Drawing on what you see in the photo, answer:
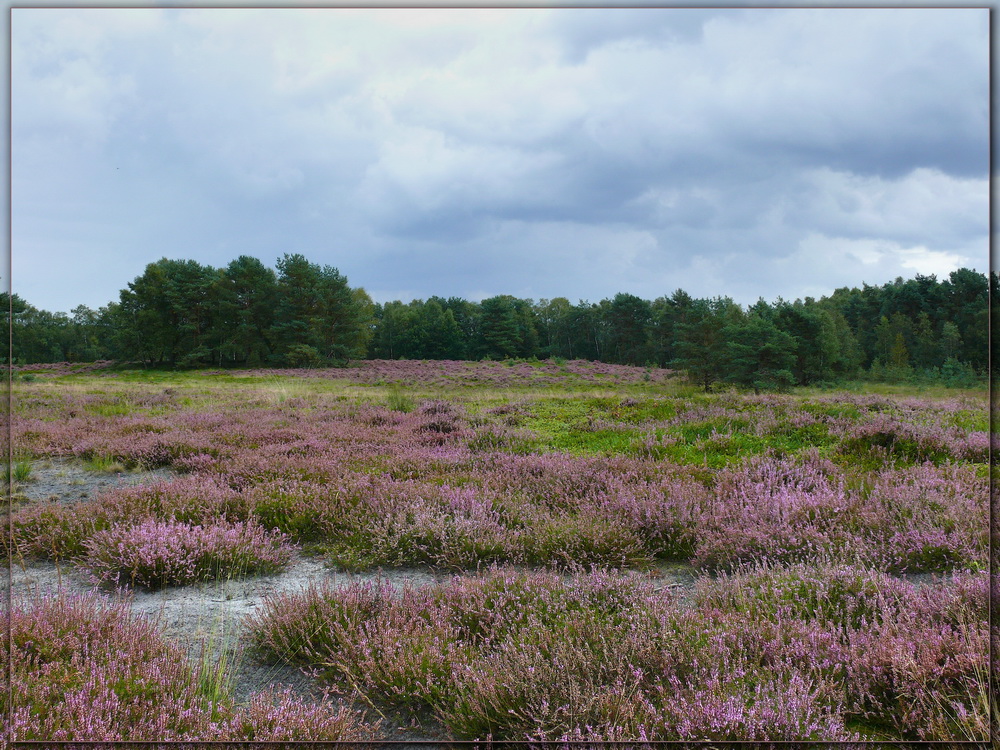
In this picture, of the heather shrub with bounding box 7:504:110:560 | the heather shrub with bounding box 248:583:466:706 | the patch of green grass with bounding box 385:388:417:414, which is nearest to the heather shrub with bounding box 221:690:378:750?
the heather shrub with bounding box 248:583:466:706

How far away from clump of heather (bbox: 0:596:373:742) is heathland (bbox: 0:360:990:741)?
0.01 m

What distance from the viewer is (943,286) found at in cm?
403

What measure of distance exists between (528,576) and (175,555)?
2.44 meters

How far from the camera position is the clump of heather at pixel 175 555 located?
343 centimetres

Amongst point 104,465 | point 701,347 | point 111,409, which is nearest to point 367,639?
point 104,465

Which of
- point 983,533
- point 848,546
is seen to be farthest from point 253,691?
point 983,533

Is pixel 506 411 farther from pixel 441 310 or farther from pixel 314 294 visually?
pixel 314 294

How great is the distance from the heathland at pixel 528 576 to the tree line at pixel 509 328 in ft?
4.37

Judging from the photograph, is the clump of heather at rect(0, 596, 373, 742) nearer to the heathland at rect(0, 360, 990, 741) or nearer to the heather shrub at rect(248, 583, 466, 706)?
the heathland at rect(0, 360, 990, 741)

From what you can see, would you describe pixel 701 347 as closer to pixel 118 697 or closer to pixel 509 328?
pixel 509 328

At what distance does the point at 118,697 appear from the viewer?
202cm

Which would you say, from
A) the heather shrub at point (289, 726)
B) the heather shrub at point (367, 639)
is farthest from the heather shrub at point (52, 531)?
the heather shrub at point (289, 726)

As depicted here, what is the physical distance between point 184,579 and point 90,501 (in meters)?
2.28

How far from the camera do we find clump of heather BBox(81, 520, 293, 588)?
11.3 feet
